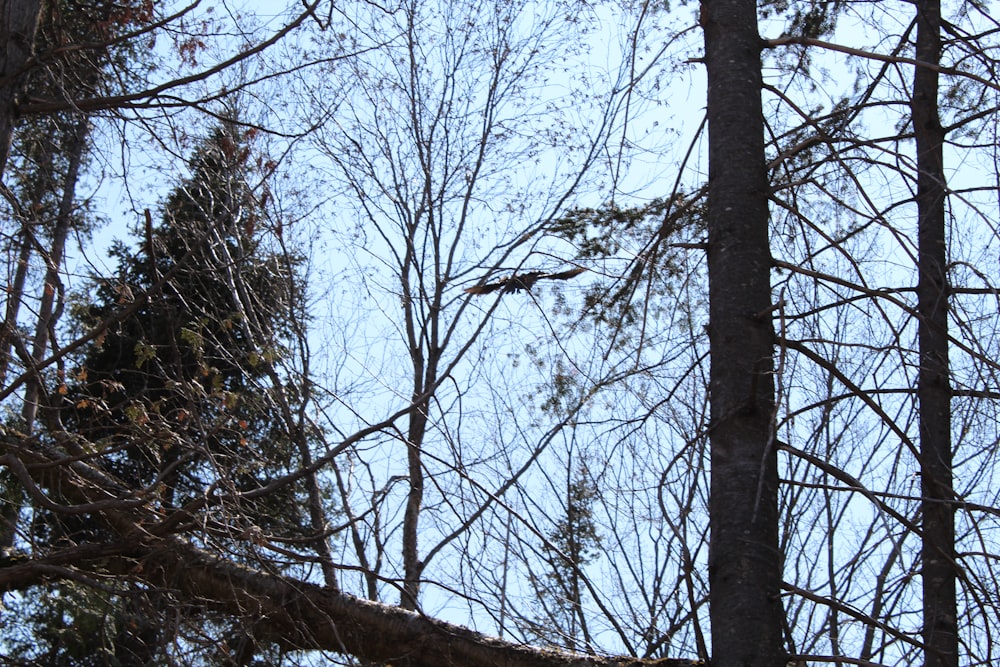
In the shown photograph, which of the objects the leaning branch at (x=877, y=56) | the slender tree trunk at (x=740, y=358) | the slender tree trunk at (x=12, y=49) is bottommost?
the slender tree trunk at (x=740, y=358)

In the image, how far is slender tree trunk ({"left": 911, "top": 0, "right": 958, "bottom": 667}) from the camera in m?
3.74

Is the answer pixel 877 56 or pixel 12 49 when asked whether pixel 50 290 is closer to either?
pixel 12 49

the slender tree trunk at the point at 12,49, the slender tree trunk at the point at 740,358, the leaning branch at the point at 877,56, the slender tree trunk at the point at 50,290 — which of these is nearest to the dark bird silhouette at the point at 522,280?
the slender tree trunk at the point at 740,358

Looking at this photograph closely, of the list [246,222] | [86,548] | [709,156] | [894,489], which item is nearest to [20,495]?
[86,548]

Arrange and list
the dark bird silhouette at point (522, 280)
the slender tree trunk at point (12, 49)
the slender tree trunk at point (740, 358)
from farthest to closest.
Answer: the slender tree trunk at point (12, 49)
the dark bird silhouette at point (522, 280)
the slender tree trunk at point (740, 358)

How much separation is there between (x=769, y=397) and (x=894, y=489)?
2.53 m

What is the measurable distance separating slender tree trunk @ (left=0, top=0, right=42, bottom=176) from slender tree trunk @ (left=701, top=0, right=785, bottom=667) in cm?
292

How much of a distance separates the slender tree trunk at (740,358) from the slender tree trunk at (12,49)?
2.92 m

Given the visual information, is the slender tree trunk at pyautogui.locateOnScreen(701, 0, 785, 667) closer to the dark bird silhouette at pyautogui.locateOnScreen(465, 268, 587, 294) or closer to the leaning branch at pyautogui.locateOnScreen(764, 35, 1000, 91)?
the leaning branch at pyautogui.locateOnScreen(764, 35, 1000, 91)

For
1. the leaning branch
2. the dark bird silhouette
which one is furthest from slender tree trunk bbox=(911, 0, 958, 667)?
the dark bird silhouette

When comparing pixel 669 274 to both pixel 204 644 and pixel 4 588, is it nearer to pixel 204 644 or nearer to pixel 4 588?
pixel 204 644

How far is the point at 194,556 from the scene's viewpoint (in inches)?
162

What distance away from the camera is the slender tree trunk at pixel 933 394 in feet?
12.3

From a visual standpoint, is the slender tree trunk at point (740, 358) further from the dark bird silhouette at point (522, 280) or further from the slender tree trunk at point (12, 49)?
the slender tree trunk at point (12, 49)
